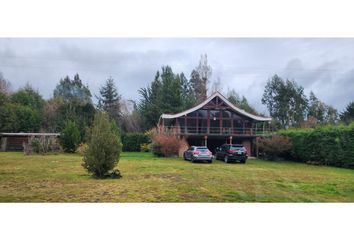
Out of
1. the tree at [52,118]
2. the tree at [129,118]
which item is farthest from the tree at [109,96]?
the tree at [52,118]

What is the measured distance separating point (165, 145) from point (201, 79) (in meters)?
18.5

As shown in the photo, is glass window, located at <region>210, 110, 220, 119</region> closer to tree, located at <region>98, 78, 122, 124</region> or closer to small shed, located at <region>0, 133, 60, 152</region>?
tree, located at <region>98, 78, 122, 124</region>

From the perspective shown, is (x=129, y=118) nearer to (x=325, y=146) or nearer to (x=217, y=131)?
(x=217, y=131)

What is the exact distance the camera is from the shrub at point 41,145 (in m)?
25.6

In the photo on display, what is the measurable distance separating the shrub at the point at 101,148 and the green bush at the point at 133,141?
21689 millimetres

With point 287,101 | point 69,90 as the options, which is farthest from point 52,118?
point 287,101

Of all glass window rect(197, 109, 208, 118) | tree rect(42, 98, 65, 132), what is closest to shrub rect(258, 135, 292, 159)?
glass window rect(197, 109, 208, 118)

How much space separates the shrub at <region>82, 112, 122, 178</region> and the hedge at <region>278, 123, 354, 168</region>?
49.5 ft

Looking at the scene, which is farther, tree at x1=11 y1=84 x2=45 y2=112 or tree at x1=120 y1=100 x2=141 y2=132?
tree at x1=120 y1=100 x2=141 y2=132

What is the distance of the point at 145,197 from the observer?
8484 millimetres

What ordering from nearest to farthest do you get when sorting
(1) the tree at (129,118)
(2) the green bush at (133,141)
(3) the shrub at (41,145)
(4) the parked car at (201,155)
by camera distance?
(4) the parked car at (201,155)
(3) the shrub at (41,145)
(2) the green bush at (133,141)
(1) the tree at (129,118)

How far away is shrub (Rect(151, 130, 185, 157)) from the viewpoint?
24.9 metres

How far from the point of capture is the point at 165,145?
81.6 ft

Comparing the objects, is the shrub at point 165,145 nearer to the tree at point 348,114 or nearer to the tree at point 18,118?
the tree at point 18,118
